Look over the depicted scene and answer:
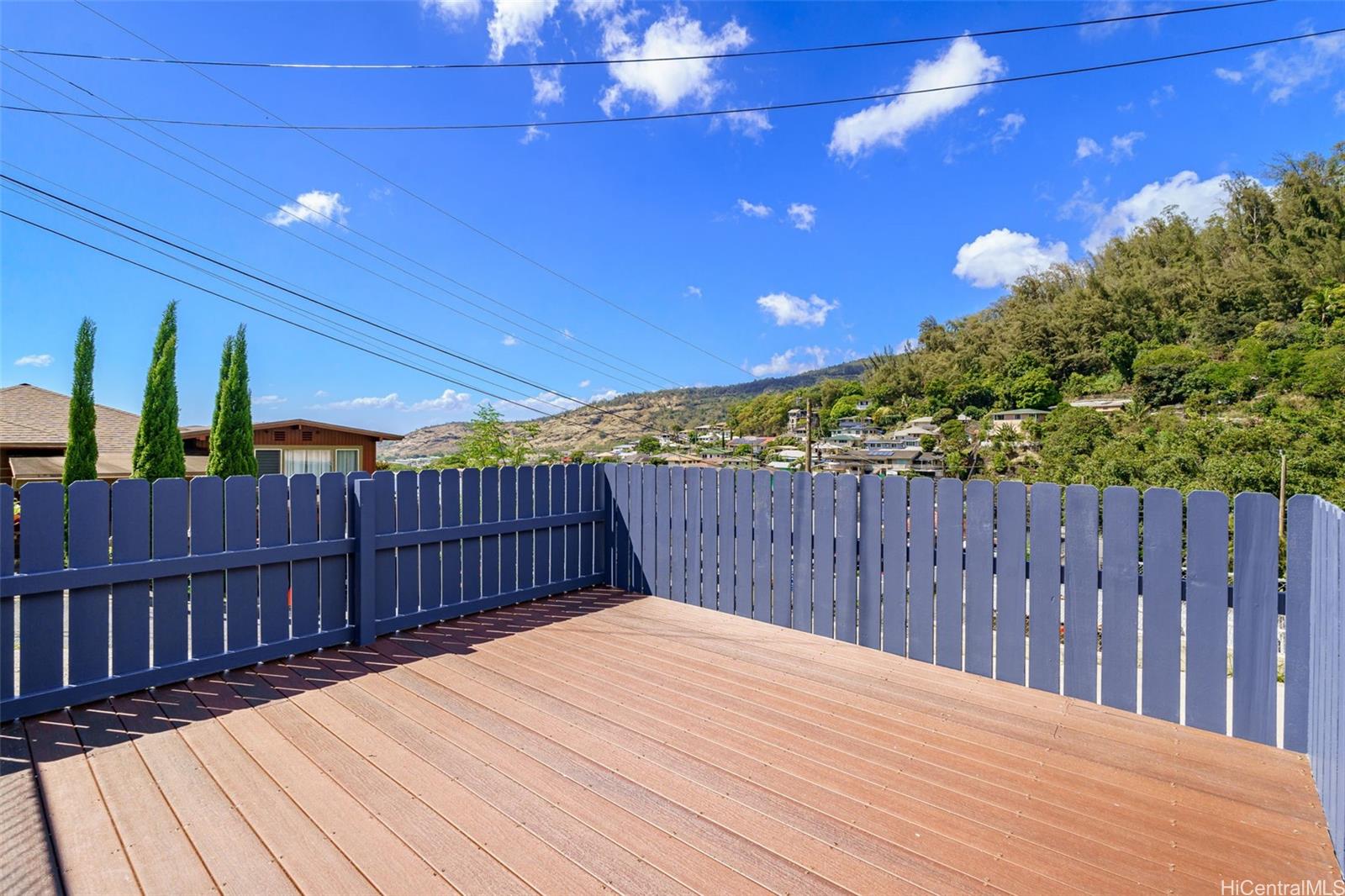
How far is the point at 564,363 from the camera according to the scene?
131ft

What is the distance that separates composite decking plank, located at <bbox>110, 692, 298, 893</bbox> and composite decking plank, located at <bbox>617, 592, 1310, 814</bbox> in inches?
97.1

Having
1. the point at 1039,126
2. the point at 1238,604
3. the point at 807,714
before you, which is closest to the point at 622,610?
the point at 807,714

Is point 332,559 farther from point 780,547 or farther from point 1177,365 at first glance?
point 1177,365

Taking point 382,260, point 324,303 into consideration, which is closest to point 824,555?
point 324,303

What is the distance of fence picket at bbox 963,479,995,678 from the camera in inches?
126

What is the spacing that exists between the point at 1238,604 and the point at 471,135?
18.1 m

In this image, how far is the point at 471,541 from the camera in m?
4.38

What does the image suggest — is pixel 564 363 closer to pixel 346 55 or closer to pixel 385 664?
pixel 346 55

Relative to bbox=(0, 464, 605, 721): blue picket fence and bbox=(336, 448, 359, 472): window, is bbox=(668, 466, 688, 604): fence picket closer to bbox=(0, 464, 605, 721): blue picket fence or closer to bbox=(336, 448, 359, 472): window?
bbox=(0, 464, 605, 721): blue picket fence

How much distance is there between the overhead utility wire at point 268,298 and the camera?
11914 mm

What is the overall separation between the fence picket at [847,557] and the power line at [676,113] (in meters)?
10.7

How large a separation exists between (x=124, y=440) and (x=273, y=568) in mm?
19311

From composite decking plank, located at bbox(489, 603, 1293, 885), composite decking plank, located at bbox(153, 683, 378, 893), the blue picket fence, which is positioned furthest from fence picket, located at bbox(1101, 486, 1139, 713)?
the blue picket fence

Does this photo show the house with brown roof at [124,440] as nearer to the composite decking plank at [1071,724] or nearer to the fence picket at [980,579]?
the composite decking plank at [1071,724]
